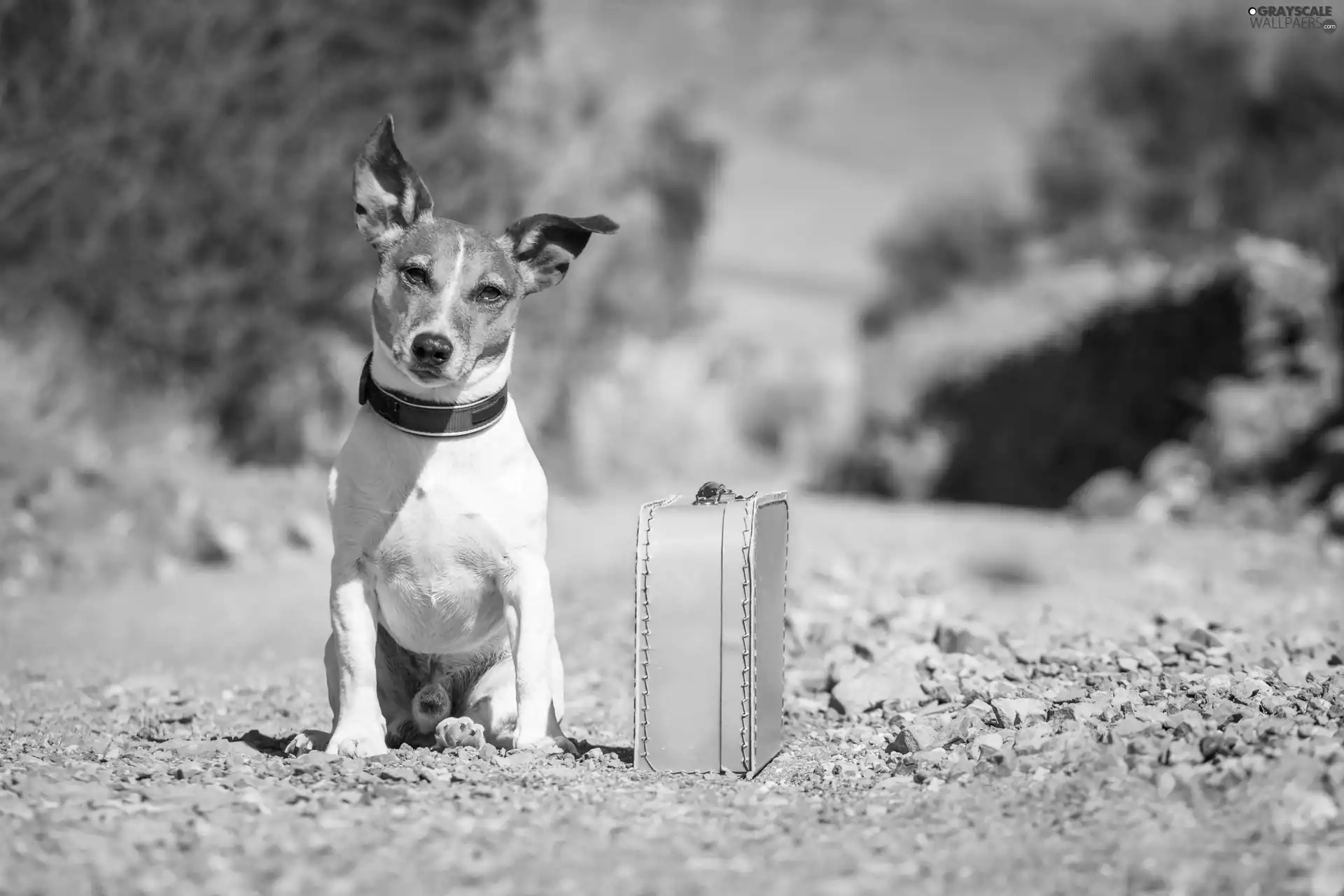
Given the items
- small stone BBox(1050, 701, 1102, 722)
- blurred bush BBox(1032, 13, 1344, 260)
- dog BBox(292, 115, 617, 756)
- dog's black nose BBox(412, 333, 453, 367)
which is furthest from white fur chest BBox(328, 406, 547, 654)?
blurred bush BBox(1032, 13, 1344, 260)

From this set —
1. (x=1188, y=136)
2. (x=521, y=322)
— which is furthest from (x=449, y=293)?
(x=1188, y=136)

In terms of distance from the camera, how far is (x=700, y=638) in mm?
4141

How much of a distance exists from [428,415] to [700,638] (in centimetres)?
108

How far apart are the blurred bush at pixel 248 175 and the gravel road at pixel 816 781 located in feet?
24.6

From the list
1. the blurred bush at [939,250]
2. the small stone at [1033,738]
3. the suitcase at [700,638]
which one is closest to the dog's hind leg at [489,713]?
the suitcase at [700,638]

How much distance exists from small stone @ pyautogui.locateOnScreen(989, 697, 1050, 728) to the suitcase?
86cm

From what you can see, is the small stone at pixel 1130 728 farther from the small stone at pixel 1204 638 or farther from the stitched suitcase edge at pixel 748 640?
the small stone at pixel 1204 638

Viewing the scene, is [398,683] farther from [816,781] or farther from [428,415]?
[816,781]

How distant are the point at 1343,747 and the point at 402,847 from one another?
7.74 feet

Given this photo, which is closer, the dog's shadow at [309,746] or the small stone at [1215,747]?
the small stone at [1215,747]

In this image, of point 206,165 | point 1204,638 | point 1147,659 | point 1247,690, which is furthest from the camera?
point 206,165

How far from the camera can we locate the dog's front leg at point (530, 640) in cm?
412

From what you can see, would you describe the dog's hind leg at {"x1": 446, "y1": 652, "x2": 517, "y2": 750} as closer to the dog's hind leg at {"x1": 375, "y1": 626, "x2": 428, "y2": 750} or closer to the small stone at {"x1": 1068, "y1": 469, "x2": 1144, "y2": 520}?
the dog's hind leg at {"x1": 375, "y1": 626, "x2": 428, "y2": 750}

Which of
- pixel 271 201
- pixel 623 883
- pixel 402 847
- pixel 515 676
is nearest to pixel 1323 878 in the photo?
pixel 623 883
